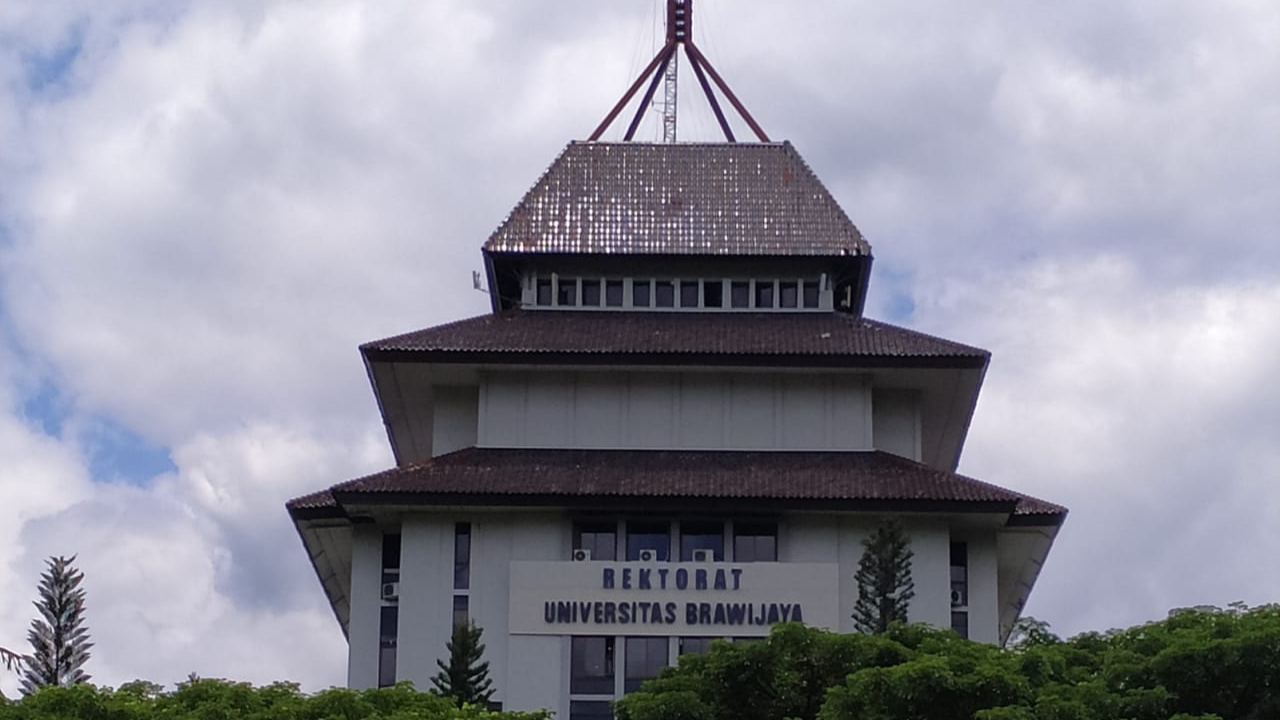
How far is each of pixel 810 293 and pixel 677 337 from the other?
4834 mm

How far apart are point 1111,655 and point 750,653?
634 centimetres

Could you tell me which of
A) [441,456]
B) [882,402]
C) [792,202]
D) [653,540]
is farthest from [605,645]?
[792,202]

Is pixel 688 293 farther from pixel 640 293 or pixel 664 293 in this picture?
pixel 640 293

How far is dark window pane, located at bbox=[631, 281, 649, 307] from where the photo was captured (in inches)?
2339

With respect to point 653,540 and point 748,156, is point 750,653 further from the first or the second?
point 748,156

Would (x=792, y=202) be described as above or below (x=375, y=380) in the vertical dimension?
above

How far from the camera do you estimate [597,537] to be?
5422cm

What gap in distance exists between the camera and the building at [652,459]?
2089 inches

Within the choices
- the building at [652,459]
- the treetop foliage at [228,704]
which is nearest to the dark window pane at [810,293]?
the building at [652,459]

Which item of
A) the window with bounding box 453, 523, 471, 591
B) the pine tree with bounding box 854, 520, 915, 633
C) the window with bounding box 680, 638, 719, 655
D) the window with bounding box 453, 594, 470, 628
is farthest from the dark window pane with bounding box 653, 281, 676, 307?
the pine tree with bounding box 854, 520, 915, 633

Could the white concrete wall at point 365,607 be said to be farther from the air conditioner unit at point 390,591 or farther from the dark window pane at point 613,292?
the dark window pane at point 613,292

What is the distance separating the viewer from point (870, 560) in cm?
5041

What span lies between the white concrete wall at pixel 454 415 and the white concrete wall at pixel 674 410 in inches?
51.3

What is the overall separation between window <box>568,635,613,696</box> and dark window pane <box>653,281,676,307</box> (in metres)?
10.5
